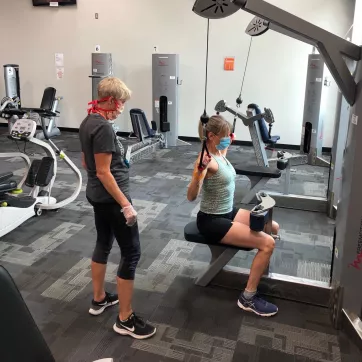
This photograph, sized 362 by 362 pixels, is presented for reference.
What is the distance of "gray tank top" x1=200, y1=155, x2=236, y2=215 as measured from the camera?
7.59 feet

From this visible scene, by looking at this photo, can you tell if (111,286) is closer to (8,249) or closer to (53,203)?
(8,249)

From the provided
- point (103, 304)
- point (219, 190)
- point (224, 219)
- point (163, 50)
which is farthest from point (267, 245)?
point (163, 50)

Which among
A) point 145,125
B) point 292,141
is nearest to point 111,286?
point 145,125

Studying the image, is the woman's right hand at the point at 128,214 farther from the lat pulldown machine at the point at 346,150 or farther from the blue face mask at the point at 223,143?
the lat pulldown machine at the point at 346,150

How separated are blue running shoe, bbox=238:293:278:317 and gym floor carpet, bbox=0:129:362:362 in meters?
0.04

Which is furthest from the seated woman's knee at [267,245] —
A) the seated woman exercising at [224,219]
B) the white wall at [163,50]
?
the white wall at [163,50]

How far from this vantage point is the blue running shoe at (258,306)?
93.7 inches

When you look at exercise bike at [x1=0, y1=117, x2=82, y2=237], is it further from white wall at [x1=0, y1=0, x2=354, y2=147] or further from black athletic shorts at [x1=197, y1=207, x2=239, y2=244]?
white wall at [x1=0, y1=0, x2=354, y2=147]

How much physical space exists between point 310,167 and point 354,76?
14.0 feet

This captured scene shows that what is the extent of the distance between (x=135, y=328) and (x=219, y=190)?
2.91 ft

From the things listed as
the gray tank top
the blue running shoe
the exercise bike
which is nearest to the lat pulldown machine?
the blue running shoe

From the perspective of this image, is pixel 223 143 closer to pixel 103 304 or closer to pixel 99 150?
pixel 99 150

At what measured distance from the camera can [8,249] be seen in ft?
10.5

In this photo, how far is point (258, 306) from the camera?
240cm
